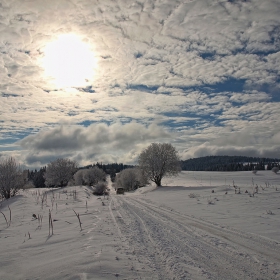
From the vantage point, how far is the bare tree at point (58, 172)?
72.1 meters

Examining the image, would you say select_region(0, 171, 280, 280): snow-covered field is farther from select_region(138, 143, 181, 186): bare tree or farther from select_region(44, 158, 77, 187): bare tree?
select_region(44, 158, 77, 187): bare tree

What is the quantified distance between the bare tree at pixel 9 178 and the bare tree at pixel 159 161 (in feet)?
75.3

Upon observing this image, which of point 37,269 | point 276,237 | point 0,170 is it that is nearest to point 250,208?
point 276,237

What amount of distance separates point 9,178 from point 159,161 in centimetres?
2659

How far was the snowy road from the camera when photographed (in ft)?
17.8

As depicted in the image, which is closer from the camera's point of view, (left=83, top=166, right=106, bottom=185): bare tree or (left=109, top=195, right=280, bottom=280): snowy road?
(left=109, top=195, right=280, bottom=280): snowy road

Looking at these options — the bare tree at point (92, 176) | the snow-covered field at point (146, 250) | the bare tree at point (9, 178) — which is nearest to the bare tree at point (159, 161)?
the bare tree at point (9, 178)

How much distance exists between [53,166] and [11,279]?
236 ft

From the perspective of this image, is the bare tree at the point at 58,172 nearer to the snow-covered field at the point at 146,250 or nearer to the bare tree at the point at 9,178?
the bare tree at the point at 9,178

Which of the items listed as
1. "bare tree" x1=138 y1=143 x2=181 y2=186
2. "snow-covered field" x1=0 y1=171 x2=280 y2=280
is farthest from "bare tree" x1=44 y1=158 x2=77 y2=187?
"snow-covered field" x1=0 y1=171 x2=280 y2=280

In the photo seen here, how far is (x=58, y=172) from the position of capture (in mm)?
72312

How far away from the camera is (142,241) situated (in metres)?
8.01

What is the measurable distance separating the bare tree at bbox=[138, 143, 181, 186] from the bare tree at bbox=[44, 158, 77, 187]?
31465 millimetres

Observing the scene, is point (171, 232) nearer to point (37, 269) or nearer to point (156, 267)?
point (156, 267)
